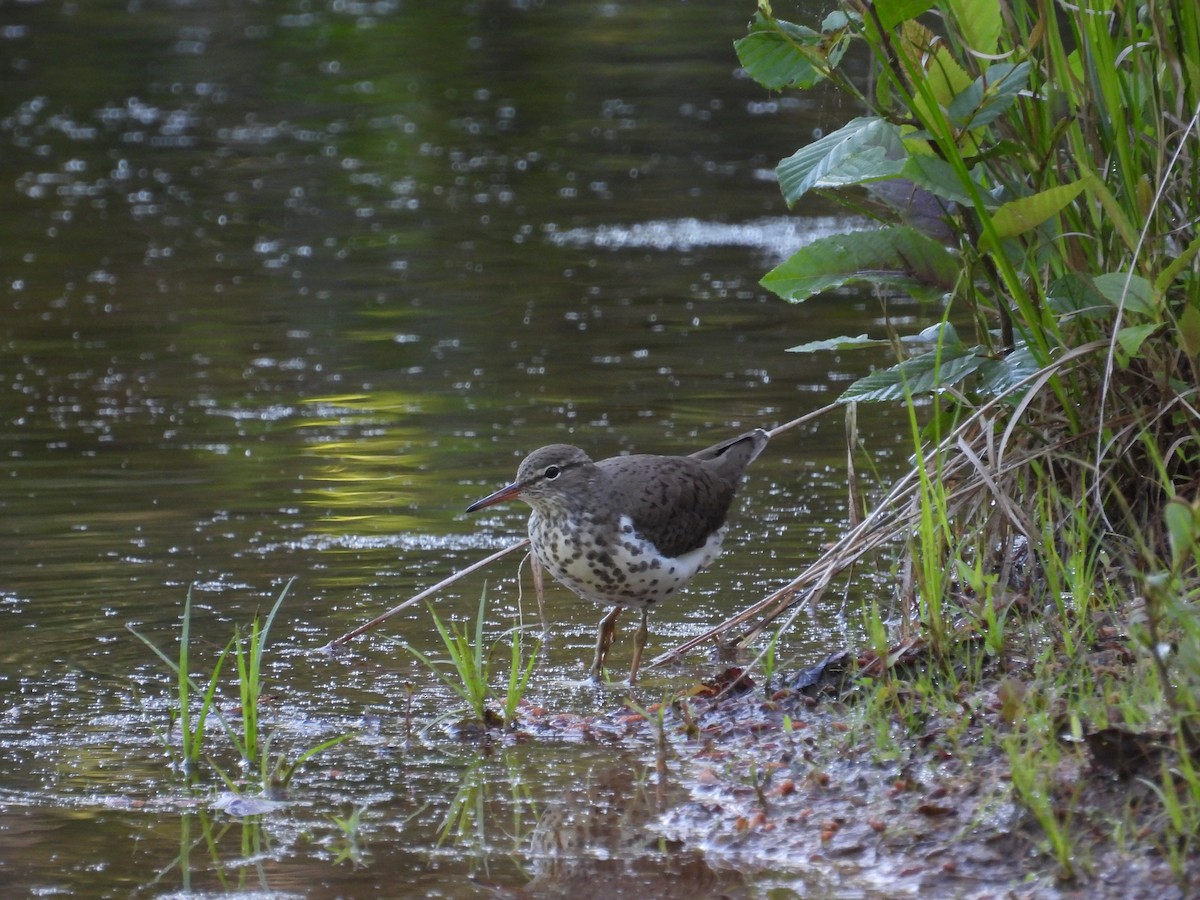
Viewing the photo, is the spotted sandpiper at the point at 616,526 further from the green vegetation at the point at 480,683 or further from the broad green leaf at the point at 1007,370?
the broad green leaf at the point at 1007,370

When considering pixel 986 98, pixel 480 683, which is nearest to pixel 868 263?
pixel 986 98

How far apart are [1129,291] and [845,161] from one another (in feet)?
3.08

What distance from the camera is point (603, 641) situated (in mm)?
6484

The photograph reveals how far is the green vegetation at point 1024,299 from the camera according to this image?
17.3 ft

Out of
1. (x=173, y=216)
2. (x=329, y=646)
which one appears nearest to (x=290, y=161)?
(x=173, y=216)

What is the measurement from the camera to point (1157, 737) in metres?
4.30

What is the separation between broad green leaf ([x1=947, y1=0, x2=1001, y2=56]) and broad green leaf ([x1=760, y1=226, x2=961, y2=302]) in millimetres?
608

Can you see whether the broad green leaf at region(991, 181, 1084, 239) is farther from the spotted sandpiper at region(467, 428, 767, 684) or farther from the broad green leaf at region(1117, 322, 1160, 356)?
the spotted sandpiper at region(467, 428, 767, 684)

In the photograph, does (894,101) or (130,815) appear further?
(894,101)

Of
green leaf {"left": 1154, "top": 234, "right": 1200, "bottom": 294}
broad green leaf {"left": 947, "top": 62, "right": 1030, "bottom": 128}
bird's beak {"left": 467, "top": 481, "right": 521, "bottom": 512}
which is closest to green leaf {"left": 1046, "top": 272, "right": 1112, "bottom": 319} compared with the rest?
green leaf {"left": 1154, "top": 234, "right": 1200, "bottom": 294}

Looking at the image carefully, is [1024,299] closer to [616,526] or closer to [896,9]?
[896,9]

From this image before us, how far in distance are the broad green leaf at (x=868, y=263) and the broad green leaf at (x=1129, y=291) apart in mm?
565

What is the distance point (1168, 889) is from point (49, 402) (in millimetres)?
7824

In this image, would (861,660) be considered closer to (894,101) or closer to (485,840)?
(485,840)
